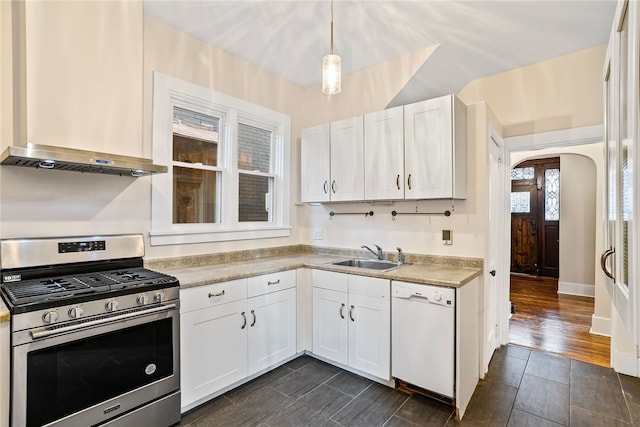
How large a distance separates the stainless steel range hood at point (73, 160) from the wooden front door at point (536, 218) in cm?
696

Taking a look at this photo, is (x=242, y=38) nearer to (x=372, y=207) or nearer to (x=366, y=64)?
(x=366, y=64)

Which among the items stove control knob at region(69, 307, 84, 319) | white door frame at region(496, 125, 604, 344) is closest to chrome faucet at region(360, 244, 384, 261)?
white door frame at region(496, 125, 604, 344)

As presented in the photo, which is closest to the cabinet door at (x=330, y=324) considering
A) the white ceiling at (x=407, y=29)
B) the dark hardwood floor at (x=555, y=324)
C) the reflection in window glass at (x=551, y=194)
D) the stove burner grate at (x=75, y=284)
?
the stove burner grate at (x=75, y=284)

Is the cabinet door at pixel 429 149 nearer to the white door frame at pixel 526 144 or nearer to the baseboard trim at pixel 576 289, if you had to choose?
the white door frame at pixel 526 144

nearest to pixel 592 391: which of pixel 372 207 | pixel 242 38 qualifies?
pixel 372 207

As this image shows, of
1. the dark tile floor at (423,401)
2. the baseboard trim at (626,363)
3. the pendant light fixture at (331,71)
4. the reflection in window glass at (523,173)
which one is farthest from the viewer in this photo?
the reflection in window glass at (523,173)

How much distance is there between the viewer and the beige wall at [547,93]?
2711 millimetres

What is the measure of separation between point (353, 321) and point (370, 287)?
13.7 inches

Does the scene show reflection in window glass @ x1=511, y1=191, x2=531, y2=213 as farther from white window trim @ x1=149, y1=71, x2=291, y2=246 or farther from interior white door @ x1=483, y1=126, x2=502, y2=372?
white window trim @ x1=149, y1=71, x2=291, y2=246

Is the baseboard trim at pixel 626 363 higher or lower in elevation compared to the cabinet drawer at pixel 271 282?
lower

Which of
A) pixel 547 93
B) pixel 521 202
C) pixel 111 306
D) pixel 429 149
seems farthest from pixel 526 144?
pixel 521 202

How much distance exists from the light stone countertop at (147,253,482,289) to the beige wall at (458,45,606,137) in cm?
153

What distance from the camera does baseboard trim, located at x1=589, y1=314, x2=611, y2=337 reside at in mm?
3555

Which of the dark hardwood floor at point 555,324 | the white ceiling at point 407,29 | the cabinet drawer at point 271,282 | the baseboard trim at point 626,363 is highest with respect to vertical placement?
the white ceiling at point 407,29
